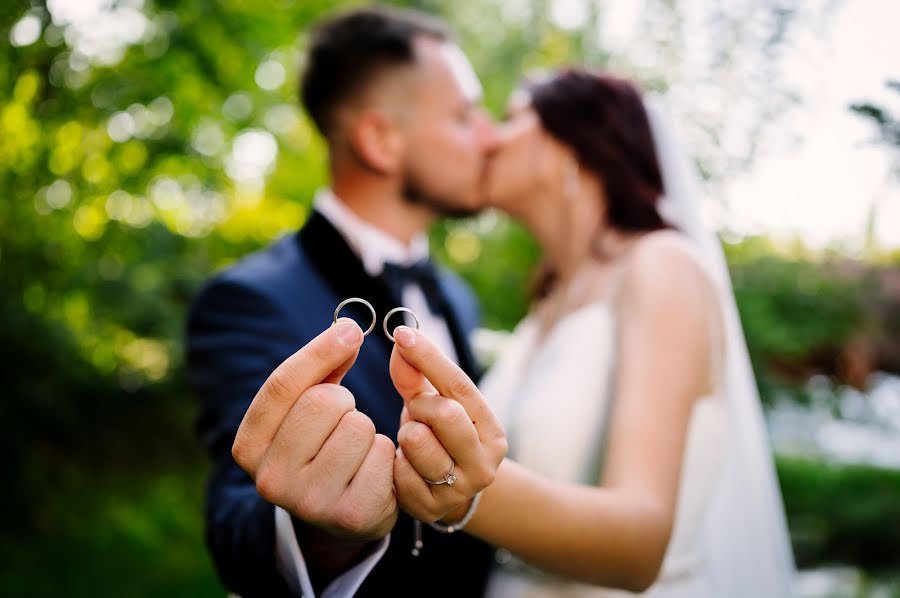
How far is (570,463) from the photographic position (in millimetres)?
2262

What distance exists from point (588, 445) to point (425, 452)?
4.17ft

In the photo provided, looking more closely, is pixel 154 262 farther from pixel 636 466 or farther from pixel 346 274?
pixel 636 466

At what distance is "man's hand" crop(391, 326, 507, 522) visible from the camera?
1072 mm

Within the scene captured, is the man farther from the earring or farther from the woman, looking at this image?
the earring

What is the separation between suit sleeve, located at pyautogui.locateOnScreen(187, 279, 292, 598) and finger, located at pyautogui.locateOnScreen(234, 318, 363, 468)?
0.48 meters

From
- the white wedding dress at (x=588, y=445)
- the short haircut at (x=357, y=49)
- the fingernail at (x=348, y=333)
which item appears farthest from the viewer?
the short haircut at (x=357, y=49)

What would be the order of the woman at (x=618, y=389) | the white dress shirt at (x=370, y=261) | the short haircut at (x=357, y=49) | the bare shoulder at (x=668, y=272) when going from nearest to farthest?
1. the white dress shirt at (x=370, y=261)
2. the woman at (x=618, y=389)
3. the bare shoulder at (x=668, y=272)
4. the short haircut at (x=357, y=49)

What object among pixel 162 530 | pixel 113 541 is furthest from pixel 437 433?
pixel 162 530

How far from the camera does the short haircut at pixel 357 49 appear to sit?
3.12 metres

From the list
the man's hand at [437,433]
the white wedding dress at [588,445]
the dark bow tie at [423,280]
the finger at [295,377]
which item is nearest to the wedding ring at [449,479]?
the man's hand at [437,433]

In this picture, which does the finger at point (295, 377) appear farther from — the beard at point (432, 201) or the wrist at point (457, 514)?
the beard at point (432, 201)

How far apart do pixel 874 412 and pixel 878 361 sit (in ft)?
2.63

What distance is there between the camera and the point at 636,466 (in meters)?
1.80

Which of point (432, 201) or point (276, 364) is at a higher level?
point (276, 364)
